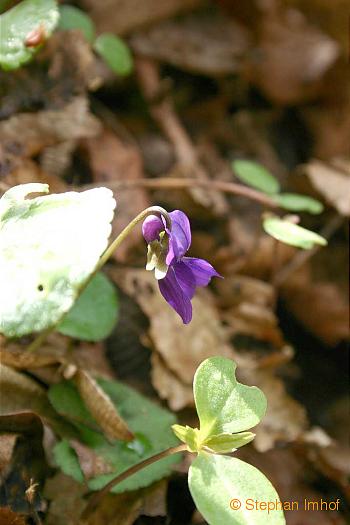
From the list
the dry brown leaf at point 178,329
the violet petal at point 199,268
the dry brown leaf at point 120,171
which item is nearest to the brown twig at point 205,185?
the dry brown leaf at point 120,171

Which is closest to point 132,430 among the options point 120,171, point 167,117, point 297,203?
point 297,203

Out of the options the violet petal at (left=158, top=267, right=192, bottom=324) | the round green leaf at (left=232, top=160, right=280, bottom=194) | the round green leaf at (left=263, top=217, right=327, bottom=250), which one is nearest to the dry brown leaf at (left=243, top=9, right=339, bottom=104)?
the round green leaf at (left=232, top=160, right=280, bottom=194)

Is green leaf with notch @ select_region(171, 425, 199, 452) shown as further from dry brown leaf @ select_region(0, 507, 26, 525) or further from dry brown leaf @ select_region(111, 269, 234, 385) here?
dry brown leaf @ select_region(111, 269, 234, 385)

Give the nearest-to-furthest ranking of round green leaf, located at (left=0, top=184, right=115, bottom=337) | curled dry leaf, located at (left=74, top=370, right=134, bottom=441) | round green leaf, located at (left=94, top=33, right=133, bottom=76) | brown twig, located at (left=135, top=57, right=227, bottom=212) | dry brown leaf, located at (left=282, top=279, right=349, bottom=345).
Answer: round green leaf, located at (left=0, top=184, right=115, bottom=337) → curled dry leaf, located at (left=74, top=370, right=134, bottom=441) → dry brown leaf, located at (left=282, top=279, right=349, bottom=345) → round green leaf, located at (left=94, top=33, right=133, bottom=76) → brown twig, located at (left=135, top=57, right=227, bottom=212)

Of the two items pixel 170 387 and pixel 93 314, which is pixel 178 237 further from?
pixel 170 387

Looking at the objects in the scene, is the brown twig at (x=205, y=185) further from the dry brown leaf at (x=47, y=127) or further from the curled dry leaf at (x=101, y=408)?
the curled dry leaf at (x=101, y=408)

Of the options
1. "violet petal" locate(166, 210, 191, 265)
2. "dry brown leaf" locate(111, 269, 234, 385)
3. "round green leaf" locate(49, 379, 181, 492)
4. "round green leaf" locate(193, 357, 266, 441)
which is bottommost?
"dry brown leaf" locate(111, 269, 234, 385)

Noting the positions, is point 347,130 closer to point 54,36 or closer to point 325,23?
point 325,23
